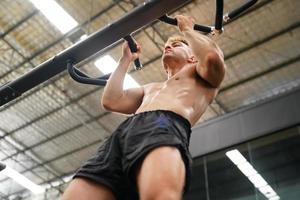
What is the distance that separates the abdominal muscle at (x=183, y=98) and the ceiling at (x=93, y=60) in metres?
4.82

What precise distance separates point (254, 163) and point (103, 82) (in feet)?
14.4

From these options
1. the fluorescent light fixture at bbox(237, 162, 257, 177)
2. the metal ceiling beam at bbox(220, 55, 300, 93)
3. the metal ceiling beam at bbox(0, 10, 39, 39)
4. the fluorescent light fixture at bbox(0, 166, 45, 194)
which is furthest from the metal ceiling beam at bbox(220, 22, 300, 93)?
the fluorescent light fixture at bbox(0, 166, 45, 194)

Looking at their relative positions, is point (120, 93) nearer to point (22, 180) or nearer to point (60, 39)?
point (60, 39)

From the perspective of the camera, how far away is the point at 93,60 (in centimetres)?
746

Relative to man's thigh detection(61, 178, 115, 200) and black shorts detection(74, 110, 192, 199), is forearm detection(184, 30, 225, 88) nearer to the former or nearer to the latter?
black shorts detection(74, 110, 192, 199)

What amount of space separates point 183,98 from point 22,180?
10643mm

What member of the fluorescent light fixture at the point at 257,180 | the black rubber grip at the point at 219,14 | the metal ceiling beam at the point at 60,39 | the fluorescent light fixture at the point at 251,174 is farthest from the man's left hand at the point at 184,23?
the metal ceiling beam at the point at 60,39

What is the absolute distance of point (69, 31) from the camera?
23.2 ft

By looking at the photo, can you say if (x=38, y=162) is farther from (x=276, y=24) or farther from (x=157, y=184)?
(x=157, y=184)

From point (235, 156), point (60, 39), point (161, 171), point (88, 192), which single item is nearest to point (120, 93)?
point (88, 192)

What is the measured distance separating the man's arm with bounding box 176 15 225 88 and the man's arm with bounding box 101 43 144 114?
13.5 inches

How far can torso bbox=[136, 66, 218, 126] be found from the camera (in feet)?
5.00

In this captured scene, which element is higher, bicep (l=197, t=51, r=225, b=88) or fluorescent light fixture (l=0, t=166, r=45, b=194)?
fluorescent light fixture (l=0, t=166, r=45, b=194)

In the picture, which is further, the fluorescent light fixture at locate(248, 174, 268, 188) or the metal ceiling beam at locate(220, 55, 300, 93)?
the metal ceiling beam at locate(220, 55, 300, 93)
